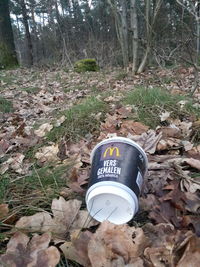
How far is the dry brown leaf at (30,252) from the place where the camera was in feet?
3.37

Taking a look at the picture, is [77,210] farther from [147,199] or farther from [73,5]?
[73,5]

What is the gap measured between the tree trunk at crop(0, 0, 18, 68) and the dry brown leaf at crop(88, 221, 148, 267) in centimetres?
948

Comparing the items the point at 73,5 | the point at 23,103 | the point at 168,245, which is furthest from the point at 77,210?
the point at 73,5

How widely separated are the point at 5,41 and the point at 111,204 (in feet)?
32.5

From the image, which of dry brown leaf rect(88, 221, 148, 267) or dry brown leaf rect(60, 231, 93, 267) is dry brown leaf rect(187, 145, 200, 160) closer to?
dry brown leaf rect(88, 221, 148, 267)

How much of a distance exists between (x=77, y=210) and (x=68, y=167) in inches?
19.3

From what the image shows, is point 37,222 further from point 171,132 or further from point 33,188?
point 171,132

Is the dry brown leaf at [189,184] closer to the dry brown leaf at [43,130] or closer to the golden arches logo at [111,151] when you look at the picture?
the golden arches logo at [111,151]

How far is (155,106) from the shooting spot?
2.72 meters

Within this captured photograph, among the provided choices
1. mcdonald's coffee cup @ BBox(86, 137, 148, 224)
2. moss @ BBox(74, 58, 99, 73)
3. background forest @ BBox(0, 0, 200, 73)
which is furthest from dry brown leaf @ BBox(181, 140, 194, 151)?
moss @ BBox(74, 58, 99, 73)

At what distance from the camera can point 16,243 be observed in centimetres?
112

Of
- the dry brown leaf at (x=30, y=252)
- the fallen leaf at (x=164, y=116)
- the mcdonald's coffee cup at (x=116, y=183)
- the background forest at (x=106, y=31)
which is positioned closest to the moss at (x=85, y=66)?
the background forest at (x=106, y=31)

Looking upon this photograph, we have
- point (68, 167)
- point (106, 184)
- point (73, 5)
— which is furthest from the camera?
point (73, 5)

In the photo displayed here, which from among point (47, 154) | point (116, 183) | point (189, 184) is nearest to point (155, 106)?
point (47, 154)
